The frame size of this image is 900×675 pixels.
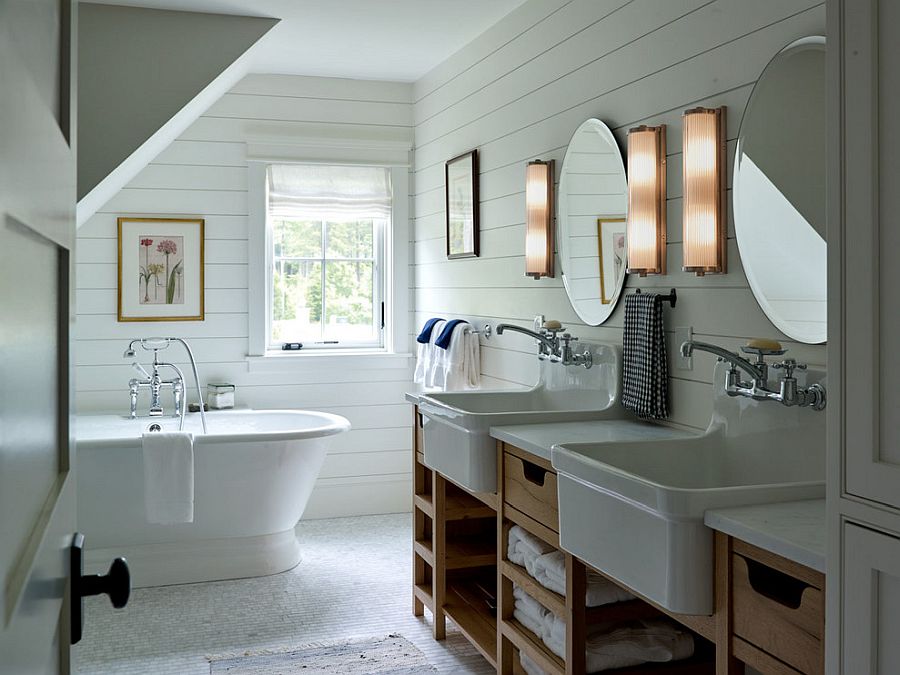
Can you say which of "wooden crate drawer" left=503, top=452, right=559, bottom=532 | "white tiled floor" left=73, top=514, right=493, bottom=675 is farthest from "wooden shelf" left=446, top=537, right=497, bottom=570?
"wooden crate drawer" left=503, top=452, right=559, bottom=532

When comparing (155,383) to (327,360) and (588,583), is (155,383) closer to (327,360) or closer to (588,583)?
(327,360)

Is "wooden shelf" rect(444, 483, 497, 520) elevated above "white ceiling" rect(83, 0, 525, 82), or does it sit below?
below

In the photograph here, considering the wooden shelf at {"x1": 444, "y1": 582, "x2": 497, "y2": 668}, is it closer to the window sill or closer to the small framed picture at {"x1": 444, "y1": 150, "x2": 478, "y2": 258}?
the small framed picture at {"x1": 444, "y1": 150, "x2": 478, "y2": 258}

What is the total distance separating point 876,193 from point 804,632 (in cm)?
79

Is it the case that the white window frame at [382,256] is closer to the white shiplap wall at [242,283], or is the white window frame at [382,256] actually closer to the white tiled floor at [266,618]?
the white shiplap wall at [242,283]

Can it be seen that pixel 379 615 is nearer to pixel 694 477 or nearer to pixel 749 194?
pixel 694 477

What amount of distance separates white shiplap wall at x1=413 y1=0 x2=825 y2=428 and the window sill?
0.98 feet

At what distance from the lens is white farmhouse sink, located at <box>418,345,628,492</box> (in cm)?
294

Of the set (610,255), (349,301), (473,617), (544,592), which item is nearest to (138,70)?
(349,301)

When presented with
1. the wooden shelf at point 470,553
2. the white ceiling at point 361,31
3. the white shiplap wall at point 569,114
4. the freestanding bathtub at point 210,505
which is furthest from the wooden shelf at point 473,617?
the white ceiling at point 361,31

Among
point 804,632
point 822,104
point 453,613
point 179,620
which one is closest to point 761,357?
point 822,104

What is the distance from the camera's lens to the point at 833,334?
1214mm

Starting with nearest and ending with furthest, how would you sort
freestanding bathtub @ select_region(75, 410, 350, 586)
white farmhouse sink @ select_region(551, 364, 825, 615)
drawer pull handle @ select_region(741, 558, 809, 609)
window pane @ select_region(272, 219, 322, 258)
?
drawer pull handle @ select_region(741, 558, 809, 609) → white farmhouse sink @ select_region(551, 364, 825, 615) → freestanding bathtub @ select_region(75, 410, 350, 586) → window pane @ select_region(272, 219, 322, 258)

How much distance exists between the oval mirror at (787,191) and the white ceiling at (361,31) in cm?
180
